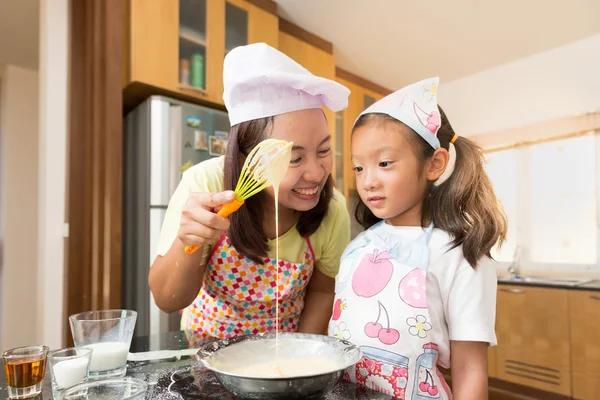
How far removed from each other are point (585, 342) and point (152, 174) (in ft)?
8.82

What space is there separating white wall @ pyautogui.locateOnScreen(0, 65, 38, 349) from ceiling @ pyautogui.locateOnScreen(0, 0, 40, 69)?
214 millimetres

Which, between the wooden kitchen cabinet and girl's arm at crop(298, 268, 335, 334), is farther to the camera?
the wooden kitchen cabinet

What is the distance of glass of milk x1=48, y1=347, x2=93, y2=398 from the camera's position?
2.06 ft

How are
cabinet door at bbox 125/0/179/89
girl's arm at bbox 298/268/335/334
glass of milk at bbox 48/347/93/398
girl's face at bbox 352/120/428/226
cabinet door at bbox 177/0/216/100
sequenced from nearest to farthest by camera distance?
glass of milk at bbox 48/347/93/398 → girl's face at bbox 352/120/428/226 → girl's arm at bbox 298/268/335/334 → cabinet door at bbox 125/0/179/89 → cabinet door at bbox 177/0/216/100

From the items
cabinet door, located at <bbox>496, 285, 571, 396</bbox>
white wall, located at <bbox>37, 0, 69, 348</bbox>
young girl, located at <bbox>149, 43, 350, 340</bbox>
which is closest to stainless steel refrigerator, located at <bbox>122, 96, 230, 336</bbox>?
white wall, located at <bbox>37, 0, 69, 348</bbox>

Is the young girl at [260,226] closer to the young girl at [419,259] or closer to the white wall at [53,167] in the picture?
the young girl at [419,259]

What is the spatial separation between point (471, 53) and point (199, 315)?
120 inches

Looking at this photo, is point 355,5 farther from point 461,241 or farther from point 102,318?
point 102,318

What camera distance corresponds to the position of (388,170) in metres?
0.90

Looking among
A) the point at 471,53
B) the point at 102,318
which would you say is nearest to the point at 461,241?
the point at 102,318

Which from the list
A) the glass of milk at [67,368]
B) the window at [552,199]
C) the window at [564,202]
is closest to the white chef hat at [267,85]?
the glass of milk at [67,368]

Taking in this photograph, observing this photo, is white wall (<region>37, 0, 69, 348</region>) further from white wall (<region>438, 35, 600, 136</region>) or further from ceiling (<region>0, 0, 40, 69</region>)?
white wall (<region>438, 35, 600, 136</region>)

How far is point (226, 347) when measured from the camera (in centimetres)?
69

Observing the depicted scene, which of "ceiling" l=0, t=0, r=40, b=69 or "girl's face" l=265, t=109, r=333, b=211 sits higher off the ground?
"ceiling" l=0, t=0, r=40, b=69
